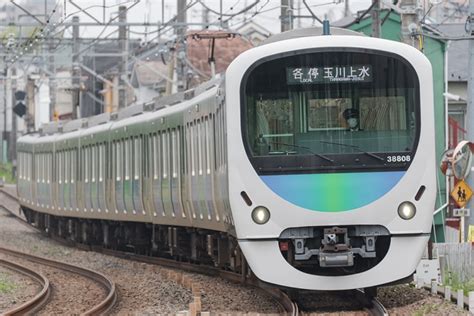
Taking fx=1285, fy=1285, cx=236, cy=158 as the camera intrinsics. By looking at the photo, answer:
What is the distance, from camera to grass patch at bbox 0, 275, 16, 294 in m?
15.9

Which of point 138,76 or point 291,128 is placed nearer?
point 291,128

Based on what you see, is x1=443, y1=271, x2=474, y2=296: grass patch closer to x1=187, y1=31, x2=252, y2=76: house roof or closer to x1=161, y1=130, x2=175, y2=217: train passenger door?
x1=161, y1=130, x2=175, y2=217: train passenger door

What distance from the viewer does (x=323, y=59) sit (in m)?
11.7

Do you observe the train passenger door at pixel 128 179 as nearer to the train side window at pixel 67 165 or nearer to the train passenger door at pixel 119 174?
the train passenger door at pixel 119 174

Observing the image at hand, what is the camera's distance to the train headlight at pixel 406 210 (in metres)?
11.5

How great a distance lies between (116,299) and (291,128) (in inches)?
145

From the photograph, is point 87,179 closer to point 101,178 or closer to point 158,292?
point 101,178

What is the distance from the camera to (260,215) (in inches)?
453

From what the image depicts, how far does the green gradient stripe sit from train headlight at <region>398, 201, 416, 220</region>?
7.8 inches

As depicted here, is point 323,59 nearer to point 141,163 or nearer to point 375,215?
point 375,215

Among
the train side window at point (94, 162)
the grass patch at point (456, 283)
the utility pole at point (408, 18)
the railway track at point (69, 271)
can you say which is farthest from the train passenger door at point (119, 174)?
the grass patch at point (456, 283)

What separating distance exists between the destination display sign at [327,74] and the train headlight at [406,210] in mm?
1188

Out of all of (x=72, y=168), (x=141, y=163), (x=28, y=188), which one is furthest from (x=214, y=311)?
(x=28, y=188)

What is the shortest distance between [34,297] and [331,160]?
190 inches
